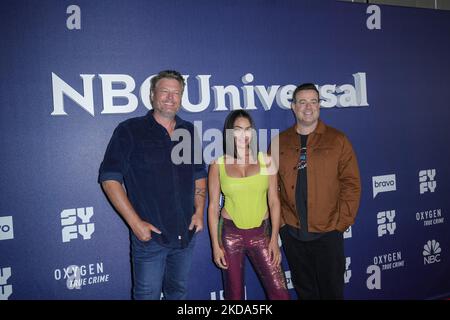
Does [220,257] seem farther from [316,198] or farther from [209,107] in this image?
[209,107]

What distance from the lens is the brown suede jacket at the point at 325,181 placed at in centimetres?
214

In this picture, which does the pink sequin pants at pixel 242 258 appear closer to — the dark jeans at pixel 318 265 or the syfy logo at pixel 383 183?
the dark jeans at pixel 318 265

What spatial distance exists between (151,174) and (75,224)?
72cm

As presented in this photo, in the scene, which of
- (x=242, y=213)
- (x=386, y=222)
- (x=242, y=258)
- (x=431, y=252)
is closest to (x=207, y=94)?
(x=242, y=213)

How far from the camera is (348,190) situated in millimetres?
2182

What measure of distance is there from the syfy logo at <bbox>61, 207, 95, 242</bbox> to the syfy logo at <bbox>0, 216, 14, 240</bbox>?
29 centimetres

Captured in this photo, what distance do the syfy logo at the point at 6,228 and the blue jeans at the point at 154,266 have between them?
791 millimetres

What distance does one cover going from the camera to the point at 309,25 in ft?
9.21

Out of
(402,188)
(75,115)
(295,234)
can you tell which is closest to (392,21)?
(402,188)

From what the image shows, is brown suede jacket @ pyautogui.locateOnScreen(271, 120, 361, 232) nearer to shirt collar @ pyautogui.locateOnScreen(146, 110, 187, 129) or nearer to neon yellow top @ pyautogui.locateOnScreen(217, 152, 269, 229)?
neon yellow top @ pyautogui.locateOnScreen(217, 152, 269, 229)

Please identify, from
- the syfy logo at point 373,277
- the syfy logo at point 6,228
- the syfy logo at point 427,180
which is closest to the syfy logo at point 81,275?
the syfy logo at point 6,228

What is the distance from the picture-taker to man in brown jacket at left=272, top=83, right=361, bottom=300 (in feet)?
7.02

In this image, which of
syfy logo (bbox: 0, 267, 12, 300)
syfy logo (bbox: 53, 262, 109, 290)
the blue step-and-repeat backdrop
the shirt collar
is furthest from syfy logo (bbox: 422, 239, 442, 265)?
syfy logo (bbox: 0, 267, 12, 300)
